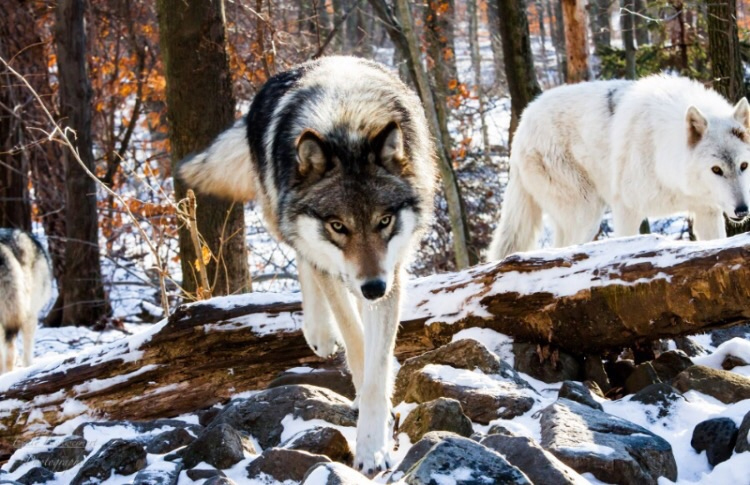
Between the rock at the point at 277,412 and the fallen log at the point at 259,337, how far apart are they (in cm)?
73

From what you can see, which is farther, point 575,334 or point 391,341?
point 575,334

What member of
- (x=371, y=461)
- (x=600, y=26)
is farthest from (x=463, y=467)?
(x=600, y=26)

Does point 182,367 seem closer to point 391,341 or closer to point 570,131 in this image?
point 391,341

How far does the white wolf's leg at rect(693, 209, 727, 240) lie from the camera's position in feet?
22.7

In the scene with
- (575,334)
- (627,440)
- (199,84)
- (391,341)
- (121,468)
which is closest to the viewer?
(627,440)

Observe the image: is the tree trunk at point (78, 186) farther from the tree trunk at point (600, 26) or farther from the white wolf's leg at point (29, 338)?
the tree trunk at point (600, 26)

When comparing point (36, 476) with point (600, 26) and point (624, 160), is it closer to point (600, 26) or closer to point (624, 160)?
point (624, 160)

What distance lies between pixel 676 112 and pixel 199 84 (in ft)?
13.8

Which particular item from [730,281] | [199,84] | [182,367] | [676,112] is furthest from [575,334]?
[199,84]

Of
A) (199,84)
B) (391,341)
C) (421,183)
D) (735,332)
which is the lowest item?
(735,332)

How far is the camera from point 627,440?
321 centimetres

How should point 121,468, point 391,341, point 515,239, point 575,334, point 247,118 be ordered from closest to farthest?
point 121,468, point 391,341, point 575,334, point 247,118, point 515,239

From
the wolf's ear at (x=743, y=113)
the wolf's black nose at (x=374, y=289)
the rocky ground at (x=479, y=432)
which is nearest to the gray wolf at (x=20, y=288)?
the rocky ground at (x=479, y=432)

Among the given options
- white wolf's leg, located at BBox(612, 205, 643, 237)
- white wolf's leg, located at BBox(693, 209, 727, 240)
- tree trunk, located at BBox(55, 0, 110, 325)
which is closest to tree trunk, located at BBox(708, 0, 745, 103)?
white wolf's leg, located at BBox(693, 209, 727, 240)
